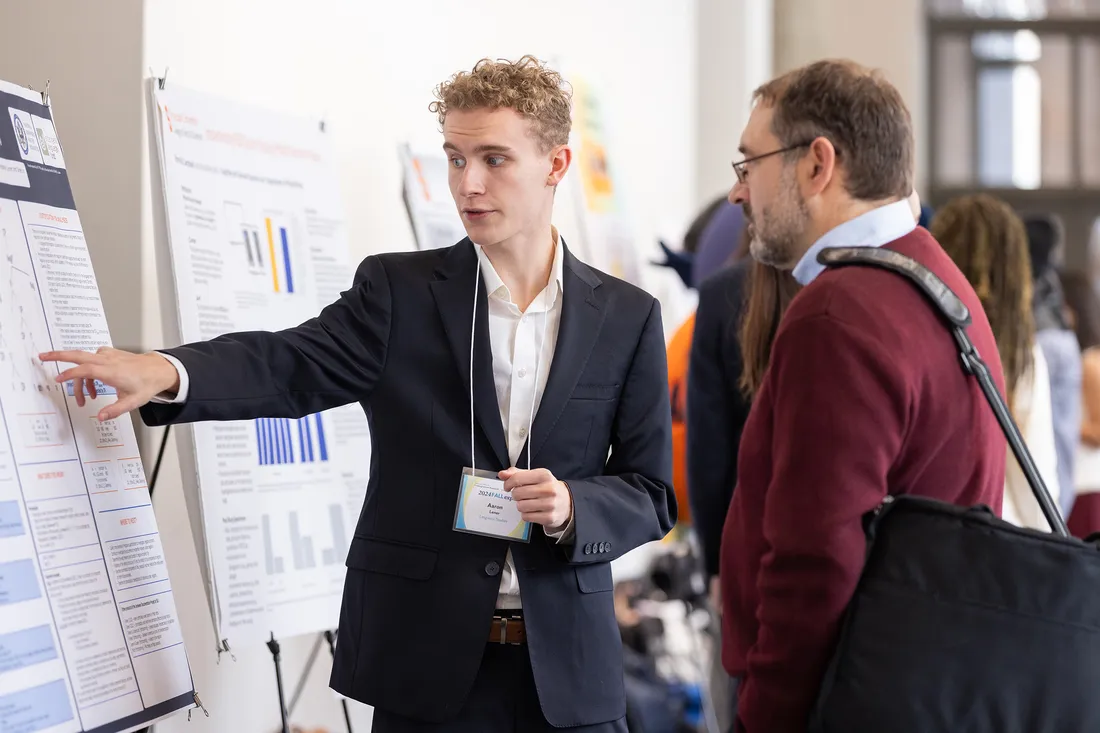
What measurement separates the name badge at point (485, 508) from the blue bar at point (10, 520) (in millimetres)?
613

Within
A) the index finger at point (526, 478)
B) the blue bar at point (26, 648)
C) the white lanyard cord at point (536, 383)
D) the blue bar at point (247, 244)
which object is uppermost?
the blue bar at point (247, 244)

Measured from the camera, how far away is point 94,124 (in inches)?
107

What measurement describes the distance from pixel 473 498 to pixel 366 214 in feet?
6.47

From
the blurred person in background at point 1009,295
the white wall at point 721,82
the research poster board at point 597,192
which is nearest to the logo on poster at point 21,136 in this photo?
the blurred person in background at point 1009,295

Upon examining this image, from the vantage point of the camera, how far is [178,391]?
5.14 feet

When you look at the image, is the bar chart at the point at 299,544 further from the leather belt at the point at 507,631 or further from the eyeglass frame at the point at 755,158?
the eyeglass frame at the point at 755,158

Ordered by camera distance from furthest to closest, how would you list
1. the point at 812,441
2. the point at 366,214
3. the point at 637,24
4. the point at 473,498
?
the point at 637,24
the point at 366,214
the point at 473,498
the point at 812,441

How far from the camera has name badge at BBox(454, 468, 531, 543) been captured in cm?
169

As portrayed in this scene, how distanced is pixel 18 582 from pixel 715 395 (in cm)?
148

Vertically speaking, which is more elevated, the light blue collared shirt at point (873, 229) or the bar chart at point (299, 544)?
the light blue collared shirt at point (873, 229)

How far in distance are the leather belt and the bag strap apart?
69 cm

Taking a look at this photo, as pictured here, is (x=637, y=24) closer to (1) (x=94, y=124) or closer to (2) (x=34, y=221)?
(1) (x=94, y=124)

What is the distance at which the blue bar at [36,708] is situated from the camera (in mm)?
1584

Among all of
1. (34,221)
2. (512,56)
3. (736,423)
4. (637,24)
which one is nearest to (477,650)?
(34,221)
